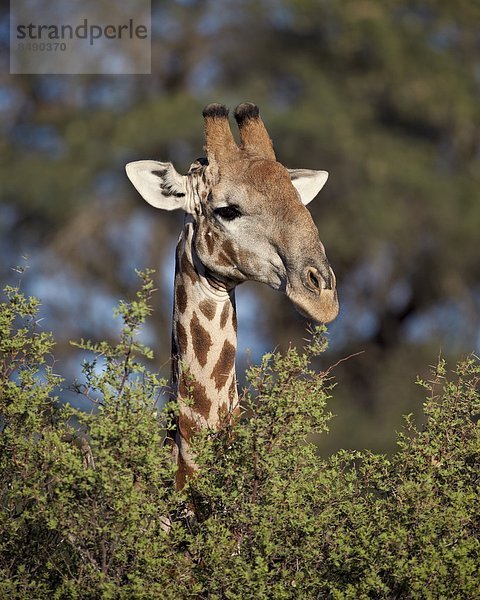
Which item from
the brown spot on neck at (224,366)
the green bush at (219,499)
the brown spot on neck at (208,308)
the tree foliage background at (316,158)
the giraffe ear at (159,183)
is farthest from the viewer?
the tree foliage background at (316,158)

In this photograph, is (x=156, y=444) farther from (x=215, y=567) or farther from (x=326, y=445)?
(x=326, y=445)

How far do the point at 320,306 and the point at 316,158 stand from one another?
59.3 ft

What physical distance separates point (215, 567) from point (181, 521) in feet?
1.80

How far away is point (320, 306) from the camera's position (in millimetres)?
5629

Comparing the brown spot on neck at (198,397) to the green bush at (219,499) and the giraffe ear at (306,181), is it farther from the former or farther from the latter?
the giraffe ear at (306,181)

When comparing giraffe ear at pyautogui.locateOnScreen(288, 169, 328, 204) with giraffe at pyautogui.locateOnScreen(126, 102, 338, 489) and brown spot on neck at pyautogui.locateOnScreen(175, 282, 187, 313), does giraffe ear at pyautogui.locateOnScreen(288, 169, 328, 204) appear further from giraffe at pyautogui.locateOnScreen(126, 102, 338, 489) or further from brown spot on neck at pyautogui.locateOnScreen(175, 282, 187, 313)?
brown spot on neck at pyautogui.locateOnScreen(175, 282, 187, 313)

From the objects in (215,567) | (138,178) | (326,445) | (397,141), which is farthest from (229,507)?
(397,141)

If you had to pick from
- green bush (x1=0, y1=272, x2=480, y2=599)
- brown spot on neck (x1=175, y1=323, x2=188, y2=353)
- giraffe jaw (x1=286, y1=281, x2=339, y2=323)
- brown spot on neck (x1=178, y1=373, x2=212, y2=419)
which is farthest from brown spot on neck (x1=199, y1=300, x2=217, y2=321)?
green bush (x1=0, y1=272, x2=480, y2=599)

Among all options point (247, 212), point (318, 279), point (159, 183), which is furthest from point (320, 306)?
point (159, 183)

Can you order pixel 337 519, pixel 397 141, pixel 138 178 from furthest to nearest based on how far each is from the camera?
1. pixel 397 141
2. pixel 138 178
3. pixel 337 519

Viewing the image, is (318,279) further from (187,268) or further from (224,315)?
(187,268)

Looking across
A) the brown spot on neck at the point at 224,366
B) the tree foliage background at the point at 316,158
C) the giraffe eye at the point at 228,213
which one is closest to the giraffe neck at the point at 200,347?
the brown spot on neck at the point at 224,366

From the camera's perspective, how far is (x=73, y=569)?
4.90 metres

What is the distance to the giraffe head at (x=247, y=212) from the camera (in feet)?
18.9
